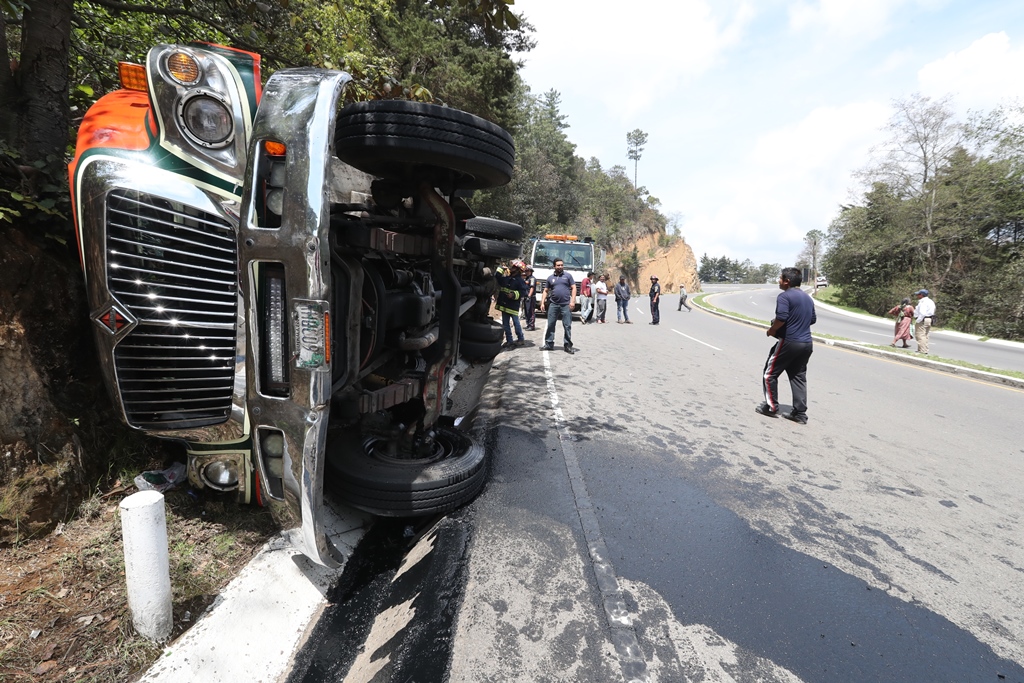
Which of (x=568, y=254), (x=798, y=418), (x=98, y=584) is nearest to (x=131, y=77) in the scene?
(x=98, y=584)

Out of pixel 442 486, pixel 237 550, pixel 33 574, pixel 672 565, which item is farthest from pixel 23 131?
pixel 672 565

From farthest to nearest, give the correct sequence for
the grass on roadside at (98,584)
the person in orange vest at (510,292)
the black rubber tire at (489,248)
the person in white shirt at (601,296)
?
1. the person in white shirt at (601,296)
2. the person in orange vest at (510,292)
3. the black rubber tire at (489,248)
4. the grass on roadside at (98,584)

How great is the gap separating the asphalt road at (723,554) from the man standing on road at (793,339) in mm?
383

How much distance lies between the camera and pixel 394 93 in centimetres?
480

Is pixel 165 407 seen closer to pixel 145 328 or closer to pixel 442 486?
pixel 145 328

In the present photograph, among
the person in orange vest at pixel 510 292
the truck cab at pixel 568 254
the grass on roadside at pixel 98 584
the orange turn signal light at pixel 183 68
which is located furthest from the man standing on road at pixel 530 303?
the orange turn signal light at pixel 183 68

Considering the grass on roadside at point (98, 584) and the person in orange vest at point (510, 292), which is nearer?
the grass on roadside at point (98, 584)

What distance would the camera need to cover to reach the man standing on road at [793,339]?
18.3 ft

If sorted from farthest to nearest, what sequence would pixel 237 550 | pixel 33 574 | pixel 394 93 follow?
pixel 394 93, pixel 237 550, pixel 33 574

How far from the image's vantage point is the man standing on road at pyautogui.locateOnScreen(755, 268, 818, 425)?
18.3 feet

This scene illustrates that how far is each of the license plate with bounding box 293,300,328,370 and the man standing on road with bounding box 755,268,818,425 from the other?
499 centimetres

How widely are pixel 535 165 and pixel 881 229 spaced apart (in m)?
21.9

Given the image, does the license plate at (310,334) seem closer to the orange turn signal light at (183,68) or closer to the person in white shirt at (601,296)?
the orange turn signal light at (183,68)

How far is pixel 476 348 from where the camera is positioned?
446 cm
